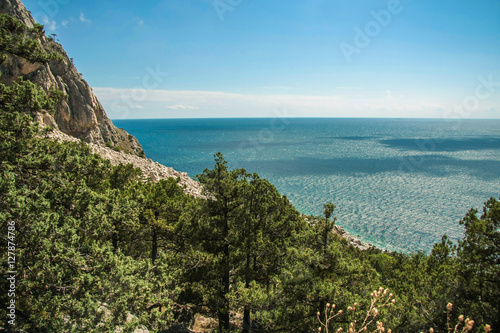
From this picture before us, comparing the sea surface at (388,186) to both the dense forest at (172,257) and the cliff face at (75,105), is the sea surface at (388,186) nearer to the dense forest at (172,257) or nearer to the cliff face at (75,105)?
the cliff face at (75,105)

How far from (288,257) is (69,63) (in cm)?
6767

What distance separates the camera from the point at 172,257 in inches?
480

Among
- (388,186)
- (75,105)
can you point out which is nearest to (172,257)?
(388,186)

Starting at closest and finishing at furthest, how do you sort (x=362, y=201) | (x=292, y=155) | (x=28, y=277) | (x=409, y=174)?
(x=28, y=277) → (x=362, y=201) → (x=409, y=174) → (x=292, y=155)

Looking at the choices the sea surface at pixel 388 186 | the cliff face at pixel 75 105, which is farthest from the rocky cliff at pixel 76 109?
the sea surface at pixel 388 186

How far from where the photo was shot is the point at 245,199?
1209 centimetres

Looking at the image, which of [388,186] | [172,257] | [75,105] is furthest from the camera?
[75,105]

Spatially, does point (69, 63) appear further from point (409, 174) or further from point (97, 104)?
point (409, 174)

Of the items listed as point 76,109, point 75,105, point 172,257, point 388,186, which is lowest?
point 388,186

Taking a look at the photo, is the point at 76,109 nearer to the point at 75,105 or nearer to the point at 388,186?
the point at 75,105

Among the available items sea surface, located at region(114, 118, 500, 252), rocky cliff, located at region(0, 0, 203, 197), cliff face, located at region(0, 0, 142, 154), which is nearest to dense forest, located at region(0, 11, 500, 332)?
sea surface, located at region(114, 118, 500, 252)

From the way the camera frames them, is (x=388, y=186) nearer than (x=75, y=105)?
Yes

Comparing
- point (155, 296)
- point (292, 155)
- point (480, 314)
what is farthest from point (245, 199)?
point (292, 155)

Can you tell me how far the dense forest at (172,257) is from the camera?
22.4 ft
